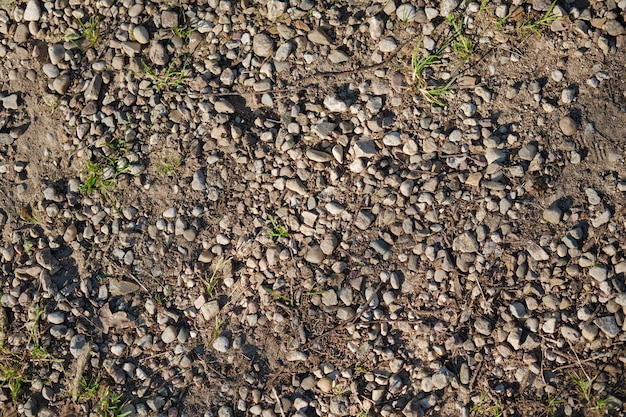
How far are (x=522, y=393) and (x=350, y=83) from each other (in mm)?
2089

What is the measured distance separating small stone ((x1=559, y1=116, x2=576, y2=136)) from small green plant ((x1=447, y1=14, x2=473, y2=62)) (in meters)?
0.69

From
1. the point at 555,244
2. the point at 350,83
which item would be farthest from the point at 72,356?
the point at 555,244

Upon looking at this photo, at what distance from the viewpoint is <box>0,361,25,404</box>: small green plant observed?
3773mm

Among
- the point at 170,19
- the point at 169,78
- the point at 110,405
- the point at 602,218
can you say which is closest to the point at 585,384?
the point at 602,218

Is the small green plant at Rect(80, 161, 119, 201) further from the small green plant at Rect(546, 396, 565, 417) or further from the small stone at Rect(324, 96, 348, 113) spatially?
the small green plant at Rect(546, 396, 565, 417)

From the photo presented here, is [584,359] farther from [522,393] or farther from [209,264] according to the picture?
[209,264]

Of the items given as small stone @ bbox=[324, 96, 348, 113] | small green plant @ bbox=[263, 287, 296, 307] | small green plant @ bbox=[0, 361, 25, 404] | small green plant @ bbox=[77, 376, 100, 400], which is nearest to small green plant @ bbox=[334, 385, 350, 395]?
small green plant @ bbox=[263, 287, 296, 307]

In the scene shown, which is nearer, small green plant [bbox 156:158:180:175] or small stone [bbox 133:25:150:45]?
small green plant [bbox 156:158:180:175]

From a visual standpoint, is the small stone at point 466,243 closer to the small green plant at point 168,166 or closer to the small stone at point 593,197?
the small stone at point 593,197

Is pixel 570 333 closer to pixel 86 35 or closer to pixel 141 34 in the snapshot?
pixel 141 34

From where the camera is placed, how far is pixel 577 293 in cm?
350

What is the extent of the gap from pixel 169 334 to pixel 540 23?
292 centimetres

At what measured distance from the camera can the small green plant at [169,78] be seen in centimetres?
408

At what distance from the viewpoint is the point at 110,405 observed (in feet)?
12.1
